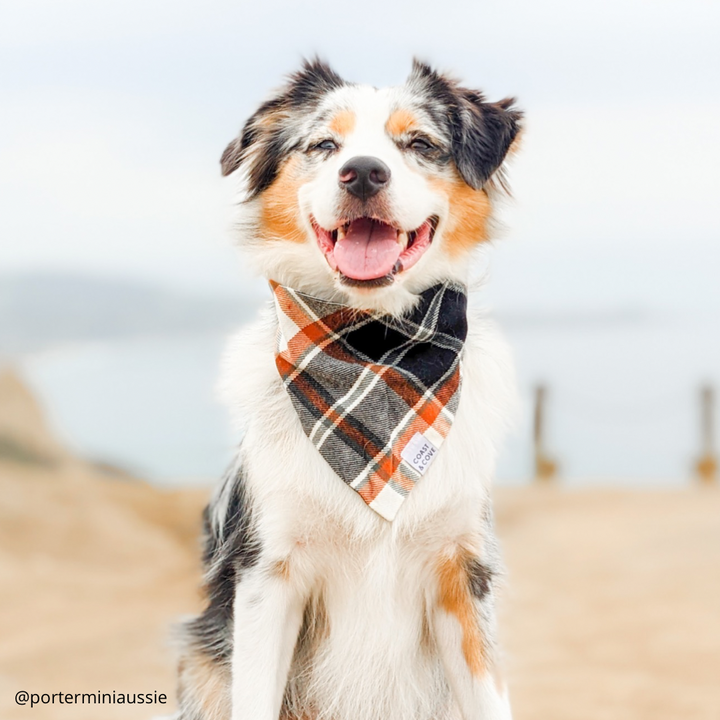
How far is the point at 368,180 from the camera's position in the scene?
2.63m

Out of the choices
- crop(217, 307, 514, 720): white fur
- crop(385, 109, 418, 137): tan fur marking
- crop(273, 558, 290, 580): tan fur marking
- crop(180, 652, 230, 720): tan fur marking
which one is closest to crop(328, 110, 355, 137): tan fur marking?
crop(385, 109, 418, 137): tan fur marking

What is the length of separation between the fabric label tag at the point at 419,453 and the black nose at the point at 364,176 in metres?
0.80

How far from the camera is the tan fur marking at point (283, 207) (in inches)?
116

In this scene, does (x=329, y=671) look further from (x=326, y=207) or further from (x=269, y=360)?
(x=326, y=207)

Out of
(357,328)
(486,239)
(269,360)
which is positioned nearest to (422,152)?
(486,239)

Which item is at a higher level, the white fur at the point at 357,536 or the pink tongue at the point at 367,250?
the pink tongue at the point at 367,250

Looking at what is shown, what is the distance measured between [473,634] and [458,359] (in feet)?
2.89

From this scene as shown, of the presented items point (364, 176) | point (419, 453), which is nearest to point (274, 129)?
point (364, 176)

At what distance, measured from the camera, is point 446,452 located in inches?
115

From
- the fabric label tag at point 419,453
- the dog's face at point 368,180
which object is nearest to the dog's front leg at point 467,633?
the fabric label tag at point 419,453

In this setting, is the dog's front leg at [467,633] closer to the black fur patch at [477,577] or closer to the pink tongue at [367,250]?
the black fur patch at [477,577]

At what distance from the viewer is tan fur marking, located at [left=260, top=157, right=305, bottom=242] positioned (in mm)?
2957

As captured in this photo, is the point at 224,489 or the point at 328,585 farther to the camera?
the point at 224,489

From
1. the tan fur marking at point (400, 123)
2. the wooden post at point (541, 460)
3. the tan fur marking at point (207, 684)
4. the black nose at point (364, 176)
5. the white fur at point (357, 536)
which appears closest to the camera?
the black nose at point (364, 176)
